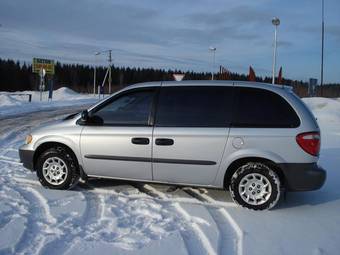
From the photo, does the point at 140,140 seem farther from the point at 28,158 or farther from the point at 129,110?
the point at 28,158

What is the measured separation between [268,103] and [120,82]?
108186mm

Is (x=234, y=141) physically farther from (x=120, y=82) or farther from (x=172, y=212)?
(x=120, y=82)

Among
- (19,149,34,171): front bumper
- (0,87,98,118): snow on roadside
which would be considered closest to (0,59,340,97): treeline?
(0,87,98,118): snow on roadside

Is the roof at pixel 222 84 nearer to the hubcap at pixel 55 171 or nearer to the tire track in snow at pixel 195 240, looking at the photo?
the hubcap at pixel 55 171

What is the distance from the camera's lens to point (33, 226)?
502 centimetres

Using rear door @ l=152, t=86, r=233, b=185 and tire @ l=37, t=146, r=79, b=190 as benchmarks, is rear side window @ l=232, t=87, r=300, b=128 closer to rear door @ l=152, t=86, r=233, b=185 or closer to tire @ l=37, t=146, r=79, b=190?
rear door @ l=152, t=86, r=233, b=185

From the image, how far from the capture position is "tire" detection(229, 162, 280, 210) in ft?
19.5

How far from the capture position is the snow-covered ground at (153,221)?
4.57 meters

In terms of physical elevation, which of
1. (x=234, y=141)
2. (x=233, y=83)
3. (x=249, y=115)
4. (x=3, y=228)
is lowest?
(x=3, y=228)

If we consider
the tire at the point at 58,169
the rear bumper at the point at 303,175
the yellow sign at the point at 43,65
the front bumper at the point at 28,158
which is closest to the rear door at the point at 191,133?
the rear bumper at the point at 303,175

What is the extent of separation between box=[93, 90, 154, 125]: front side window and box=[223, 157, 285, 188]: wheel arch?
1.37 m

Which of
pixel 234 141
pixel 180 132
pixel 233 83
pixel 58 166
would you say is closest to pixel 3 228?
pixel 58 166

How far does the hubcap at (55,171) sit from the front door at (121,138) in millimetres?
388

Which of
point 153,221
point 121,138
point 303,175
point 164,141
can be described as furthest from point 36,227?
point 303,175
